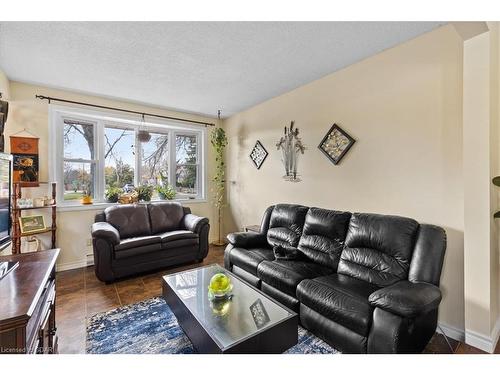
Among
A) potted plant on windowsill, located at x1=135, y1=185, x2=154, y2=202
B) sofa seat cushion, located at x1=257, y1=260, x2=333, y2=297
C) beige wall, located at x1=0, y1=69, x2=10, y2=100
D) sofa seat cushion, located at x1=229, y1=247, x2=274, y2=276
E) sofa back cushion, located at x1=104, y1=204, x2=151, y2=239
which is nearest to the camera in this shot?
sofa seat cushion, located at x1=257, y1=260, x2=333, y2=297

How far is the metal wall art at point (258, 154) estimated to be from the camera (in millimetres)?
3938

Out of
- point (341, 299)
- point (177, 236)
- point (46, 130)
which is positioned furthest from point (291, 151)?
point (46, 130)

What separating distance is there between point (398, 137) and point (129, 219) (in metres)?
3.55

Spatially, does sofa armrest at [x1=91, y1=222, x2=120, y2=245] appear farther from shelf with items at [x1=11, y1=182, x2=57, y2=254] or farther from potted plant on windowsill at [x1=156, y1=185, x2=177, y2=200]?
potted plant on windowsill at [x1=156, y1=185, x2=177, y2=200]

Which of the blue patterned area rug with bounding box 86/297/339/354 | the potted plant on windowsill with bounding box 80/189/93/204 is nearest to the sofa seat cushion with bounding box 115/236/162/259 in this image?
the blue patterned area rug with bounding box 86/297/339/354

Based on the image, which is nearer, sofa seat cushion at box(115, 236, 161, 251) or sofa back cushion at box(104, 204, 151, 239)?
sofa seat cushion at box(115, 236, 161, 251)

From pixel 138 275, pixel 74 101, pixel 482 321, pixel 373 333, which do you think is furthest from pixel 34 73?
pixel 482 321

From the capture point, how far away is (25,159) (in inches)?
121

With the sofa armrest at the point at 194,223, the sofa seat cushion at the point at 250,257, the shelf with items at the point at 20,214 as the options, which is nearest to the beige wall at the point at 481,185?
the sofa seat cushion at the point at 250,257

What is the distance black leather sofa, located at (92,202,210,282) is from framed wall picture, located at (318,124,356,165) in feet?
6.69

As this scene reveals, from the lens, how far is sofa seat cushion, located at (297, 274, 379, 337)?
1584 mm

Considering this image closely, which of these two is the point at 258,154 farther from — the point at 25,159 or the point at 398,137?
the point at 25,159

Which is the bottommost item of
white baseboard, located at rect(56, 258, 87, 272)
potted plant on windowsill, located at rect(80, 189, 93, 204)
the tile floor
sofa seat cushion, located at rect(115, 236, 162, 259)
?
the tile floor

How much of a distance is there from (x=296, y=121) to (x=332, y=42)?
4.06ft
